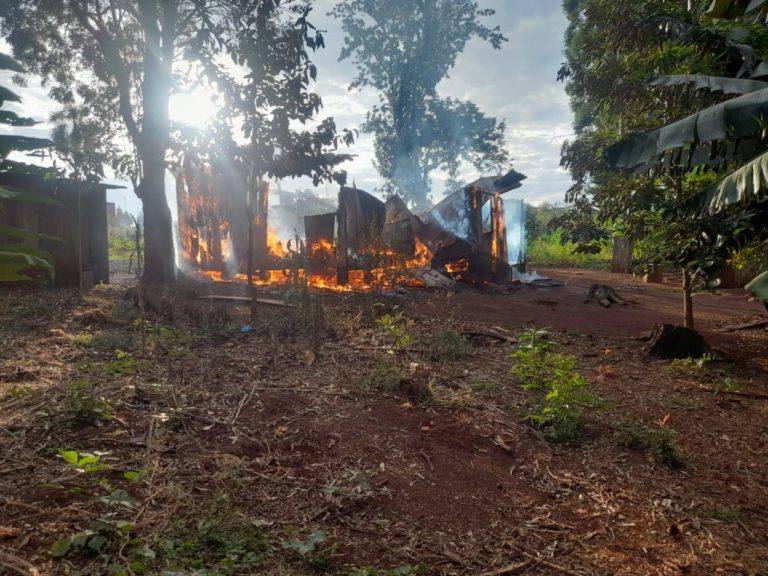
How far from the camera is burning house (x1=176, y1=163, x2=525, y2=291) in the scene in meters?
13.3

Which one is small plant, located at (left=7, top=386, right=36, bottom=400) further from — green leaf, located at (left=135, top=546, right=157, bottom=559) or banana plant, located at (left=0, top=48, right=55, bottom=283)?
green leaf, located at (left=135, top=546, right=157, bottom=559)

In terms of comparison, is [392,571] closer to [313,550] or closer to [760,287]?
[313,550]

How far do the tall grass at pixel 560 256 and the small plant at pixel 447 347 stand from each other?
16.3 metres

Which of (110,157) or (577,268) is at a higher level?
(110,157)

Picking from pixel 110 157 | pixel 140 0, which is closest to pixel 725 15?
pixel 140 0

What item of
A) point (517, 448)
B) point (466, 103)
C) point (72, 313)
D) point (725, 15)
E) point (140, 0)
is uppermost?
point (466, 103)

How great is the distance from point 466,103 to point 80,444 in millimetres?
35270

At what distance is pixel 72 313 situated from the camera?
8570mm

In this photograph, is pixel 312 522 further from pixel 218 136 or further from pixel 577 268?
pixel 577 268

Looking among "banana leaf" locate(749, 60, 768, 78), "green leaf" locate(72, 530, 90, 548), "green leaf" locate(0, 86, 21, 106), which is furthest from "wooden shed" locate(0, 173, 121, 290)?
"banana leaf" locate(749, 60, 768, 78)

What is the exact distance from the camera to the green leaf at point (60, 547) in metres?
2.12

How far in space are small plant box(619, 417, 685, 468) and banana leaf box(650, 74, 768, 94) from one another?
397 cm

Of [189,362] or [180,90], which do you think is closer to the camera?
[189,362]

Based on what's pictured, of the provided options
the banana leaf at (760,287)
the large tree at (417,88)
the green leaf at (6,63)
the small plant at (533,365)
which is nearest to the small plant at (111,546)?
the green leaf at (6,63)
